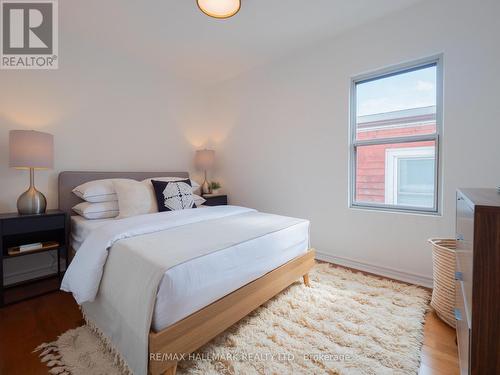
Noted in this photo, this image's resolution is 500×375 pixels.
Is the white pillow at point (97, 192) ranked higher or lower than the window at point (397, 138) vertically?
lower

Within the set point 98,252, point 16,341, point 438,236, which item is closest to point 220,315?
point 98,252

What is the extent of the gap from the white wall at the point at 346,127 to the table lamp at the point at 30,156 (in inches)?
90.1

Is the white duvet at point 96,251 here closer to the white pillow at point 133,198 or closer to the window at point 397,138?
the white pillow at point 133,198

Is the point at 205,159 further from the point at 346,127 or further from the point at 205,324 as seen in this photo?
the point at 205,324

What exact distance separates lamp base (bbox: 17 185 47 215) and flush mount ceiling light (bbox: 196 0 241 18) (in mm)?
2208

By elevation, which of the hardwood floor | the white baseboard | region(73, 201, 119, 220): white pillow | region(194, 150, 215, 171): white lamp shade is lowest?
the hardwood floor

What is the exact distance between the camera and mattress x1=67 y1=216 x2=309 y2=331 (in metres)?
1.12

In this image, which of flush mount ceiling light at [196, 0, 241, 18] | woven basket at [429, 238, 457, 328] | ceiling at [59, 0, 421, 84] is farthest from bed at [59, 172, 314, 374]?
ceiling at [59, 0, 421, 84]

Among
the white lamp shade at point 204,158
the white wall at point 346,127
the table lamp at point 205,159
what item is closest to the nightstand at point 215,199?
the white wall at point 346,127

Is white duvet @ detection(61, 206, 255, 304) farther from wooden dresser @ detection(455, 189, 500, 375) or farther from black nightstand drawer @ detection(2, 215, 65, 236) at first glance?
wooden dresser @ detection(455, 189, 500, 375)

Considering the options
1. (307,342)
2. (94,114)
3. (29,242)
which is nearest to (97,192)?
(29,242)

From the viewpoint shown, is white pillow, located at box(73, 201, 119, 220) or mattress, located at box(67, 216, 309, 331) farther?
white pillow, located at box(73, 201, 119, 220)

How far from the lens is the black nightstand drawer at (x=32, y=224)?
1.90 metres

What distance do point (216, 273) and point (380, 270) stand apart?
1938mm
